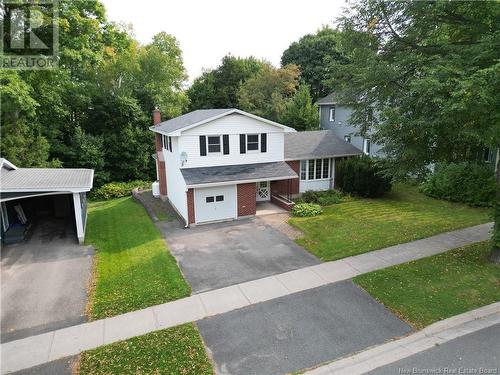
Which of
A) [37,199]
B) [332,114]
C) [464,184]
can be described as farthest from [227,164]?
[332,114]

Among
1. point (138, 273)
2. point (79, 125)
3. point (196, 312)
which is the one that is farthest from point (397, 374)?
point (79, 125)

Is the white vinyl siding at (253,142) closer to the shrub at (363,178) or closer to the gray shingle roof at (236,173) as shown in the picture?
the gray shingle roof at (236,173)

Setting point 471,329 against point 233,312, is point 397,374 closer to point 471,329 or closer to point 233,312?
point 471,329

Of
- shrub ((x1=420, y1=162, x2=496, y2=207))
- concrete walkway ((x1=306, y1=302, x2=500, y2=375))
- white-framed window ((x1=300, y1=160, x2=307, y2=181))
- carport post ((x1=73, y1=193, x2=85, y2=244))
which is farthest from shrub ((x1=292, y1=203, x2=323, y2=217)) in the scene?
carport post ((x1=73, y1=193, x2=85, y2=244))

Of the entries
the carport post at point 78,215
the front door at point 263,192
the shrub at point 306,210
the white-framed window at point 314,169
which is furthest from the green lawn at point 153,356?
the white-framed window at point 314,169

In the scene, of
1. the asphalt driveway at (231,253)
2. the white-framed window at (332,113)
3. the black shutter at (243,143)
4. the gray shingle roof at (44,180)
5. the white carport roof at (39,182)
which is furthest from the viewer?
the white-framed window at (332,113)

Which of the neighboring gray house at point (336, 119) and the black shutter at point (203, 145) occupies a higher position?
the neighboring gray house at point (336, 119)

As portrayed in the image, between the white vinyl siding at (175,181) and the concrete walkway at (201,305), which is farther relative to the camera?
the white vinyl siding at (175,181)
